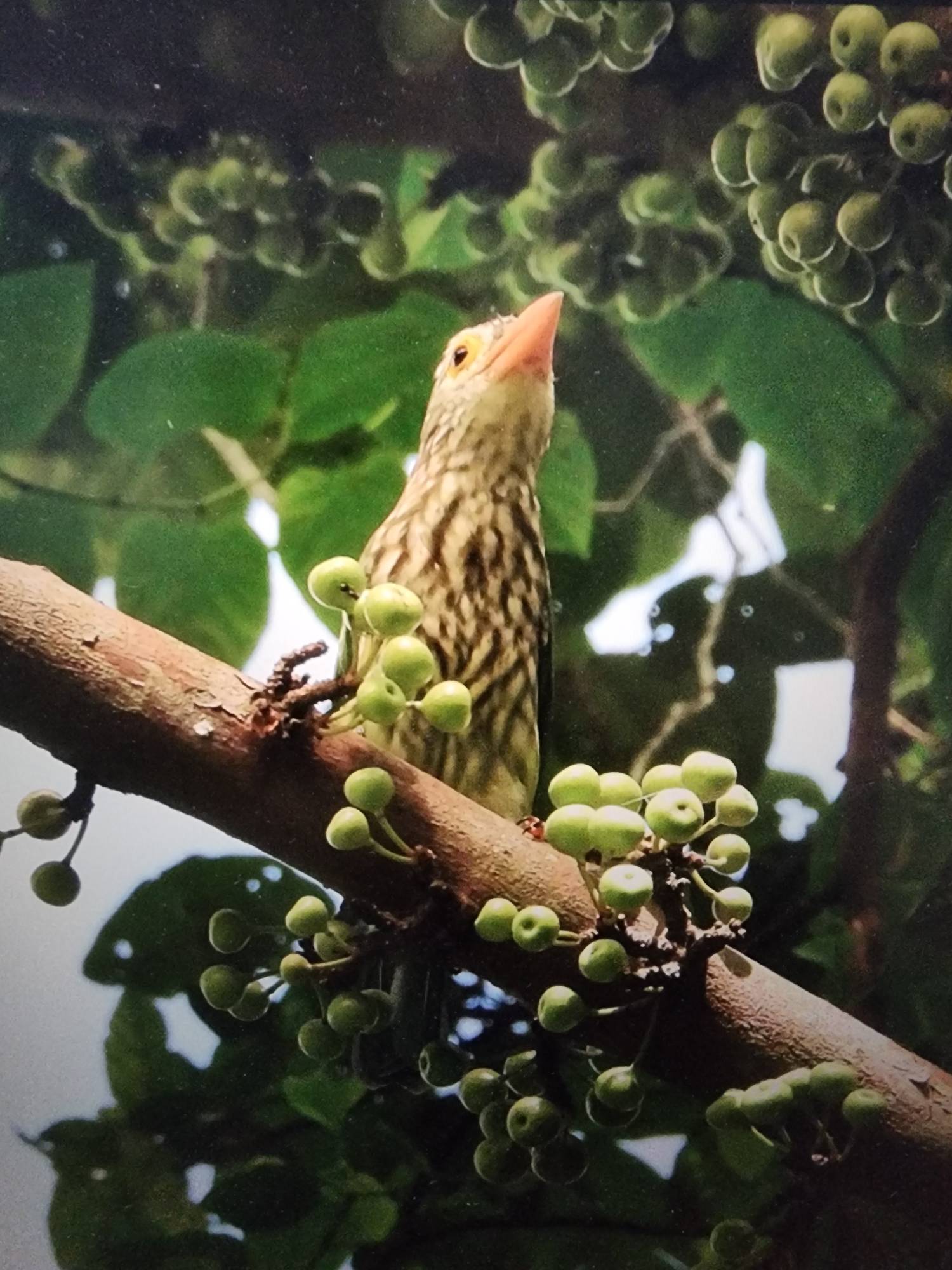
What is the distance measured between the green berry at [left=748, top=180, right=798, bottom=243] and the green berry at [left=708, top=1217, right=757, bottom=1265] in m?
0.88

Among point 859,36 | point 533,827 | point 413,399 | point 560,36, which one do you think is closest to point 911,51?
point 859,36

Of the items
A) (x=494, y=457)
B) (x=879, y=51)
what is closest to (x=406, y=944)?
(x=494, y=457)

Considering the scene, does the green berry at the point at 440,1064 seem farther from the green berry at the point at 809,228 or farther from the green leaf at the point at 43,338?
the green berry at the point at 809,228

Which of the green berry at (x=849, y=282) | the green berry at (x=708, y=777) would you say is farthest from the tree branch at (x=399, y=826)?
the green berry at (x=849, y=282)

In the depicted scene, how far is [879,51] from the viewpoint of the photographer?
40.3 inches

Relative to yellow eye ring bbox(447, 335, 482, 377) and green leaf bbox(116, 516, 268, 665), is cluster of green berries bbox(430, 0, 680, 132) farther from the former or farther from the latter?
green leaf bbox(116, 516, 268, 665)

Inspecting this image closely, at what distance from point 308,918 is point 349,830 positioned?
11cm

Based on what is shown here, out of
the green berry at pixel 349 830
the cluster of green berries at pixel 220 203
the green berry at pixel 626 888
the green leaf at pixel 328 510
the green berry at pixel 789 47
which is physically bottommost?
the green berry at pixel 349 830

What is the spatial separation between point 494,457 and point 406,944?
445 millimetres

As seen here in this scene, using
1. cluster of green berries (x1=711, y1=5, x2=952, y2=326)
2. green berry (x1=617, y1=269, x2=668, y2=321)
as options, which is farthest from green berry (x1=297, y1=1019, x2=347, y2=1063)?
cluster of green berries (x1=711, y1=5, x2=952, y2=326)

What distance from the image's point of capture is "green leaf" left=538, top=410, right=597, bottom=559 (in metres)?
1.06

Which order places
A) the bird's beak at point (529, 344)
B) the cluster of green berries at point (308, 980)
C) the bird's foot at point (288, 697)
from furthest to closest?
the bird's beak at point (529, 344) < the cluster of green berries at point (308, 980) < the bird's foot at point (288, 697)

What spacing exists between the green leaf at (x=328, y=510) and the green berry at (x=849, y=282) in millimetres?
Answer: 441

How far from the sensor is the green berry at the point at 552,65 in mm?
1045
